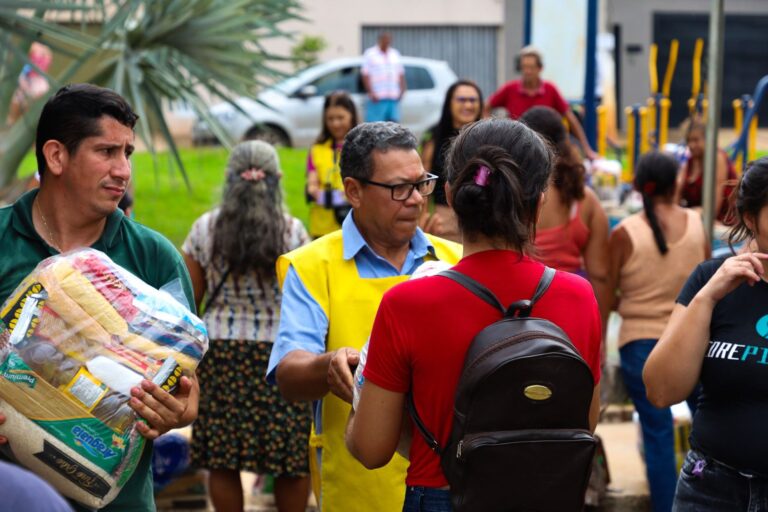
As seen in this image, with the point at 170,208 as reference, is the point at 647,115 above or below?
above

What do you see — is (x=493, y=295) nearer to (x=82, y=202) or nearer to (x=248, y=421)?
(x=82, y=202)

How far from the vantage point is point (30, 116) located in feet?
24.9

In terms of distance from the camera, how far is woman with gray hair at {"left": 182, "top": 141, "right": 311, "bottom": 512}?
545cm

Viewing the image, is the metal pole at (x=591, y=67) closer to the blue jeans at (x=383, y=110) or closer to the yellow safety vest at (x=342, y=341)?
the blue jeans at (x=383, y=110)

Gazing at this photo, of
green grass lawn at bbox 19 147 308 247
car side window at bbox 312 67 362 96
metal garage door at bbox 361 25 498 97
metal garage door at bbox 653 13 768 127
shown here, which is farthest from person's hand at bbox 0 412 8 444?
metal garage door at bbox 653 13 768 127

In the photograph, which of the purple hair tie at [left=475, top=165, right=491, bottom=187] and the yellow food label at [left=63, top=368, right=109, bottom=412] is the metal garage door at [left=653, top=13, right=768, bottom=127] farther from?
the yellow food label at [left=63, top=368, right=109, bottom=412]

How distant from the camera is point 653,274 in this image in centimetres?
577

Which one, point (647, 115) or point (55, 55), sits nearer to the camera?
point (55, 55)

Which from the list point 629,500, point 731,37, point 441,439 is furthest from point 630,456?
point 731,37

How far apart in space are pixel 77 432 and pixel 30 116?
207 inches

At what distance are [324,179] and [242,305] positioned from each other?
2.19m

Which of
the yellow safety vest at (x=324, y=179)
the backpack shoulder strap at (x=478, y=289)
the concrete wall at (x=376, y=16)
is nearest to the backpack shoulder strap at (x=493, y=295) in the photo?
the backpack shoulder strap at (x=478, y=289)

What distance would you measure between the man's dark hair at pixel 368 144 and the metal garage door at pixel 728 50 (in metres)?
24.5

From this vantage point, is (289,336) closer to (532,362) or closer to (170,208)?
(532,362)
